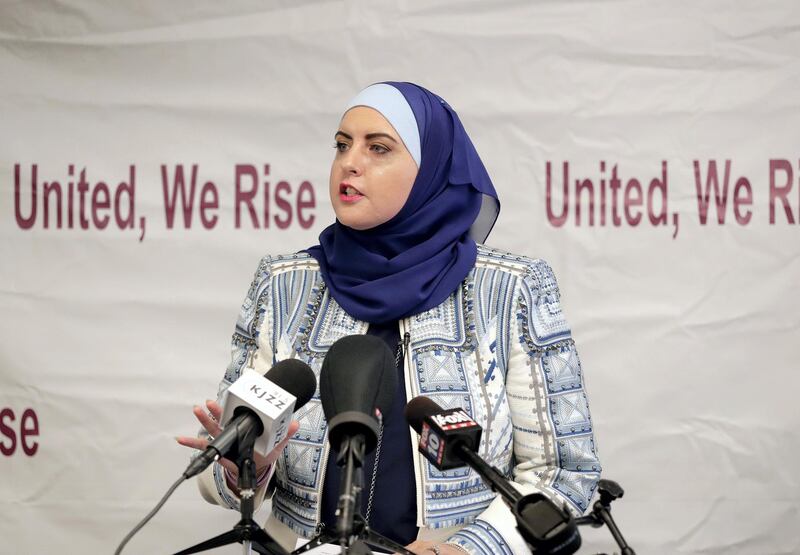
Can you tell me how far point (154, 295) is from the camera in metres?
2.95

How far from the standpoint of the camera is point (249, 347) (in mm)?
2035

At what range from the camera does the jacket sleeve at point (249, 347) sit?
1941mm

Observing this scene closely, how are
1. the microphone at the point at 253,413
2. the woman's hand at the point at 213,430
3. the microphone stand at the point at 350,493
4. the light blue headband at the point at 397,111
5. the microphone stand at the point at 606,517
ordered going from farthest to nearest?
the light blue headband at the point at 397,111, the woman's hand at the point at 213,430, the microphone stand at the point at 606,517, the microphone at the point at 253,413, the microphone stand at the point at 350,493

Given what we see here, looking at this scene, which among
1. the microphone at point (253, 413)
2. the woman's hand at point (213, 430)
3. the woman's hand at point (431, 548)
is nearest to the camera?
the microphone at point (253, 413)

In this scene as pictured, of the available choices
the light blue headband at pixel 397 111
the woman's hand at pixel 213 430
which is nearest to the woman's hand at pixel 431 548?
the woman's hand at pixel 213 430

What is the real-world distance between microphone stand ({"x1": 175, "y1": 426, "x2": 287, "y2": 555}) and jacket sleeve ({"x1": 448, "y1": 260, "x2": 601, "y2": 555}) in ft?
2.04

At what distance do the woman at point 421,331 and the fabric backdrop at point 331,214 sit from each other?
85 cm

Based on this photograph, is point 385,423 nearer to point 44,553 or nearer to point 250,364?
point 250,364

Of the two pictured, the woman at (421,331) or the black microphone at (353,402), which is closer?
the black microphone at (353,402)

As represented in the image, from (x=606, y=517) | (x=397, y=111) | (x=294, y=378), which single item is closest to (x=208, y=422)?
(x=294, y=378)

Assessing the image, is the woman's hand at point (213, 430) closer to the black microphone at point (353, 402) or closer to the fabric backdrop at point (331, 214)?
the black microphone at point (353, 402)

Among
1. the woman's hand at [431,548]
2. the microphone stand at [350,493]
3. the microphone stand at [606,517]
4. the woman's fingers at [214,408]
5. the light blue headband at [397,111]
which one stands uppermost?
the light blue headband at [397,111]

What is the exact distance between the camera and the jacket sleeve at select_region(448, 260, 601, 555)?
73.4 inches

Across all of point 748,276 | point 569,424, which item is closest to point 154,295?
point 569,424
